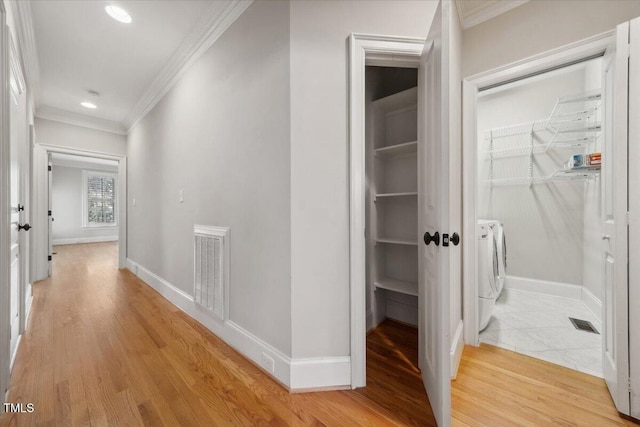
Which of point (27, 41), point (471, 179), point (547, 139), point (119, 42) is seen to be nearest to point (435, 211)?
point (471, 179)

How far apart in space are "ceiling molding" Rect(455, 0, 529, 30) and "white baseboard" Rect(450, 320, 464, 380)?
2252mm

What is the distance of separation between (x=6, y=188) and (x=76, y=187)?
8.88 m

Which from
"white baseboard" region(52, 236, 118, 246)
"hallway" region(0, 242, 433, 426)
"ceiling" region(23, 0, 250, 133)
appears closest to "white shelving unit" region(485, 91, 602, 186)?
"hallway" region(0, 242, 433, 426)

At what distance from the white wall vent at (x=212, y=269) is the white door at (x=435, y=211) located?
1.43 m

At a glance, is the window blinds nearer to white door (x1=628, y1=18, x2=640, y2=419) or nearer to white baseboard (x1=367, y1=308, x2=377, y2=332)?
white baseboard (x1=367, y1=308, x2=377, y2=332)

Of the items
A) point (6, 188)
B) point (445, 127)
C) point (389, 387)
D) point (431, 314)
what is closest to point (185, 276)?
point (6, 188)

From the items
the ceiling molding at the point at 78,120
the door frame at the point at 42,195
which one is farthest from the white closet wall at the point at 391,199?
the door frame at the point at 42,195

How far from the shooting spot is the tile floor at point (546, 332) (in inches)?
71.2

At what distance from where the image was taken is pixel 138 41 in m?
2.36

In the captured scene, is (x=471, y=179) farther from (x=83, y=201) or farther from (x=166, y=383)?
(x=83, y=201)

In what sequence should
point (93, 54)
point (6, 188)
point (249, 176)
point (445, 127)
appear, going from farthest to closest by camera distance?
point (93, 54)
point (249, 176)
point (6, 188)
point (445, 127)

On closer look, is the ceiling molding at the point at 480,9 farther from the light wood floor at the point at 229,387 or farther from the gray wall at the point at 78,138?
the gray wall at the point at 78,138

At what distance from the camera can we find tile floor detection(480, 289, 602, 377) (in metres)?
1.81

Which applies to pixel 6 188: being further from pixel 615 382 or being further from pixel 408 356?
pixel 615 382
